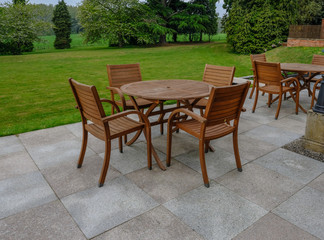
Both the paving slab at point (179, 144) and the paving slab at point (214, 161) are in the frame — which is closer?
the paving slab at point (214, 161)

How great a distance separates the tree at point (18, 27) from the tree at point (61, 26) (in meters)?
3.85

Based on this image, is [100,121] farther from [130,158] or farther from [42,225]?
[42,225]

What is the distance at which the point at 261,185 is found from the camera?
281cm

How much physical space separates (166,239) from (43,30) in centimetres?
2935

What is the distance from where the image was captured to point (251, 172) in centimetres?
308

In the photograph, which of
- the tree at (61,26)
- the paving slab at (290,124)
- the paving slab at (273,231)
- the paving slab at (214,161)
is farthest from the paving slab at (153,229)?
the tree at (61,26)

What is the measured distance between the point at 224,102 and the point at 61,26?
36122mm

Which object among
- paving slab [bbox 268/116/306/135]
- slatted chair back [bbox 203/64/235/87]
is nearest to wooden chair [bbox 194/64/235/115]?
slatted chair back [bbox 203/64/235/87]

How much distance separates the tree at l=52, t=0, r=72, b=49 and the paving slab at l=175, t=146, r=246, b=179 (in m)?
30.8

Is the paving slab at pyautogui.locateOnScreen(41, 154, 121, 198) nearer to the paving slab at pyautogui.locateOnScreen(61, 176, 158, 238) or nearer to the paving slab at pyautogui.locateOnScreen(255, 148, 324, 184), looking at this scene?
the paving slab at pyautogui.locateOnScreen(61, 176, 158, 238)

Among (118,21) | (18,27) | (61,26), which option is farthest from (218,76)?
(61,26)

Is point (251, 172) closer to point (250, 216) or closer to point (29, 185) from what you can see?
point (250, 216)

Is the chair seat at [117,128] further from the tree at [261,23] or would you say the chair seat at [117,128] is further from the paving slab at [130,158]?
the tree at [261,23]

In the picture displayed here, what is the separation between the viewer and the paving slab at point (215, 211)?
7.07ft
